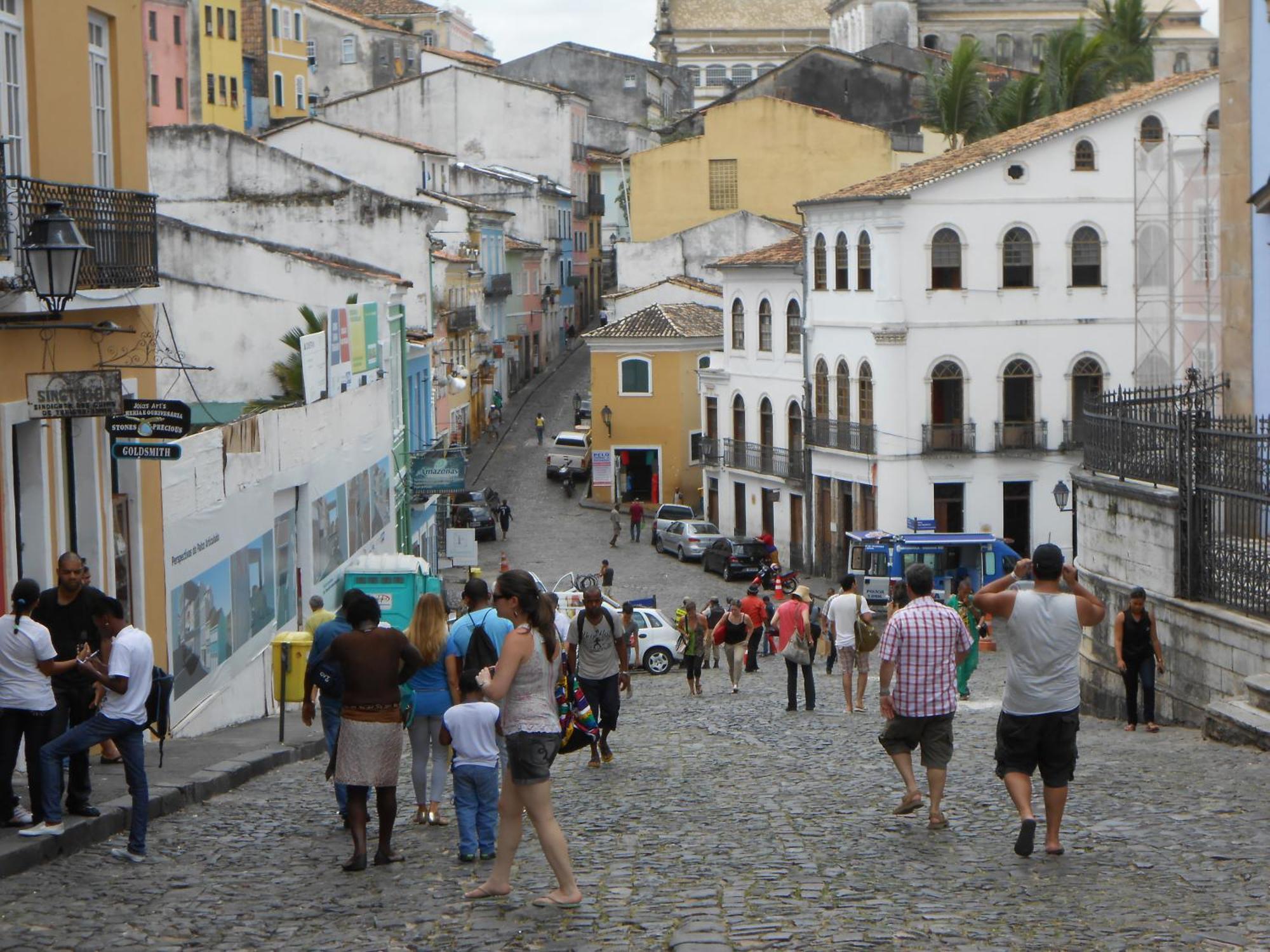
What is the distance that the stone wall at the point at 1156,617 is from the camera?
671 inches

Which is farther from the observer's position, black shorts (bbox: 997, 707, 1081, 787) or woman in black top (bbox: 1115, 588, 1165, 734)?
woman in black top (bbox: 1115, 588, 1165, 734)

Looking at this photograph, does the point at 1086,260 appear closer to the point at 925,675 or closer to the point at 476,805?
the point at 925,675

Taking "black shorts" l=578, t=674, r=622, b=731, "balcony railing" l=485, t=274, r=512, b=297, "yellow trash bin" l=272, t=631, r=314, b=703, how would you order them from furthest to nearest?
"balcony railing" l=485, t=274, r=512, b=297
"yellow trash bin" l=272, t=631, r=314, b=703
"black shorts" l=578, t=674, r=622, b=731

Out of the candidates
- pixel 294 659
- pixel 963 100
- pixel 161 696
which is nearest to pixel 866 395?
pixel 963 100

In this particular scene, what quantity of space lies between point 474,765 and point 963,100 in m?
52.9

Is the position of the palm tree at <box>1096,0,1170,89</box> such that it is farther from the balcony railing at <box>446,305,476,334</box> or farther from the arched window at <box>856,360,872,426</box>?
the balcony railing at <box>446,305,476,334</box>

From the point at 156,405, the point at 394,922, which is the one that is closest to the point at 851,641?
the point at 156,405

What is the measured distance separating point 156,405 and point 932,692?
717 centimetres

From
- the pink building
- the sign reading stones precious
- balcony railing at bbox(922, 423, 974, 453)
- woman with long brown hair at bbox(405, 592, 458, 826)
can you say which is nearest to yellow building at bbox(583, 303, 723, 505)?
balcony railing at bbox(922, 423, 974, 453)

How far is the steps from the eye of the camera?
47.7ft

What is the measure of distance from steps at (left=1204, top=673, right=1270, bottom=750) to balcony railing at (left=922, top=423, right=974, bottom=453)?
100ft

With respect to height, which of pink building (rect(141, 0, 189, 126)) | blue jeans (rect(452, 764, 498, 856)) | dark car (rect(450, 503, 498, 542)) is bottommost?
dark car (rect(450, 503, 498, 542))

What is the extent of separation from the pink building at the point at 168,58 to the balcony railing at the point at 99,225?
64.3 m

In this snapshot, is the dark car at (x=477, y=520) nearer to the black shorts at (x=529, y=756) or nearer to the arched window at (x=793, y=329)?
the arched window at (x=793, y=329)
